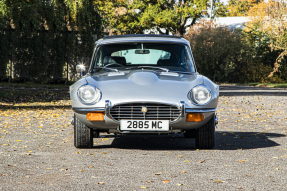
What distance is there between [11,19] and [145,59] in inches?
697

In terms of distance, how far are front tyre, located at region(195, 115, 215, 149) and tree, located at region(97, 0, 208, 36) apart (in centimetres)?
3438

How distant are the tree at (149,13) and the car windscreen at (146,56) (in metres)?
33.3

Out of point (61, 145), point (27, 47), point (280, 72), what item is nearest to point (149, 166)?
point (61, 145)

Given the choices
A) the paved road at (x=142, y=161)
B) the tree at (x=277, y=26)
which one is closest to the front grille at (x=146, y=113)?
the paved road at (x=142, y=161)

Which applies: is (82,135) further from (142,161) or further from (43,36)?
(43,36)

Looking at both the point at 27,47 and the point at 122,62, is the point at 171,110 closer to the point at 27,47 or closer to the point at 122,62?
the point at 122,62

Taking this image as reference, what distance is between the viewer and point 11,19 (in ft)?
74.3

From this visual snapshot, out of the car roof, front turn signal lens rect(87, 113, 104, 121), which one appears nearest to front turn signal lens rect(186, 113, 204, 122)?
front turn signal lens rect(87, 113, 104, 121)

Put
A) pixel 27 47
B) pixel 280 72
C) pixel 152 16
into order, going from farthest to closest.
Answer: pixel 152 16 < pixel 280 72 < pixel 27 47

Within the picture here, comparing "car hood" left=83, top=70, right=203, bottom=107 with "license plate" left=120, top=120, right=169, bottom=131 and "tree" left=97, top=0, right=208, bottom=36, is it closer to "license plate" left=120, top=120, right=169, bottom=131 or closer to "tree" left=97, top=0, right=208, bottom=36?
"license plate" left=120, top=120, right=169, bottom=131

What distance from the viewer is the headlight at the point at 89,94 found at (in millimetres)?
5773

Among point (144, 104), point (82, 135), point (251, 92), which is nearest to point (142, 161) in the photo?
point (144, 104)

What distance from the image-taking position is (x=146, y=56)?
6.89m

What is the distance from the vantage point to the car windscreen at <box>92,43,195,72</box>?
6.86 metres
